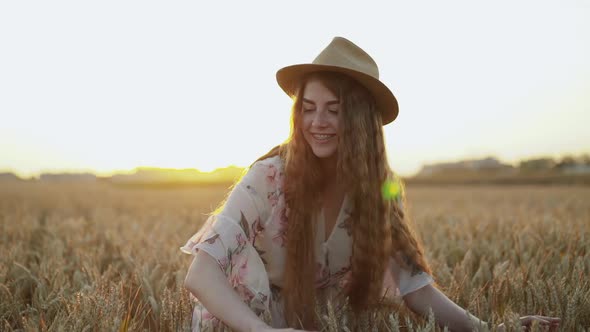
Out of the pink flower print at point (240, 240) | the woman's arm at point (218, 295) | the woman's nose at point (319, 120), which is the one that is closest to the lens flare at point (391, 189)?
the woman's nose at point (319, 120)

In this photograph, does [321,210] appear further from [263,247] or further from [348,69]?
[348,69]

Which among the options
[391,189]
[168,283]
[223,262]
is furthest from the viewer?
[168,283]

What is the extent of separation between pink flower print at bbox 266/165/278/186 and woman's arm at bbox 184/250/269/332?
1.31 ft

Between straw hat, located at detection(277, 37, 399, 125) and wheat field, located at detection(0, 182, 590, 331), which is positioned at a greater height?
straw hat, located at detection(277, 37, 399, 125)

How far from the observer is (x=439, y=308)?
2.01m

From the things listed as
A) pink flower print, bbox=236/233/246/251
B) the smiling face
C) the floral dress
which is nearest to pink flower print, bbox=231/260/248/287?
the floral dress

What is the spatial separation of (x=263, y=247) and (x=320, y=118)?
559 millimetres

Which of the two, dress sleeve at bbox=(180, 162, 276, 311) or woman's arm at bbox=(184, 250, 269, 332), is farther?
dress sleeve at bbox=(180, 162, 276, 311)

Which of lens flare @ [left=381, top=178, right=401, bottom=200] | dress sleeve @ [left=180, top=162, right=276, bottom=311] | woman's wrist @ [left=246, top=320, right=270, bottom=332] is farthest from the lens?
lens flare @ [left=381, top=178, right=401, bottom=200]

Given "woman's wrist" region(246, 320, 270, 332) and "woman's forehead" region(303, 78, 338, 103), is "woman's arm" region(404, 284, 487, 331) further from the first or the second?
"woman's forehead" region(303, 78, 338, 103)

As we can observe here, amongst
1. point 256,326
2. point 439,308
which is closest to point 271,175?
point 256,326

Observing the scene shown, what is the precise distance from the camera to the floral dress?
1.75 meters

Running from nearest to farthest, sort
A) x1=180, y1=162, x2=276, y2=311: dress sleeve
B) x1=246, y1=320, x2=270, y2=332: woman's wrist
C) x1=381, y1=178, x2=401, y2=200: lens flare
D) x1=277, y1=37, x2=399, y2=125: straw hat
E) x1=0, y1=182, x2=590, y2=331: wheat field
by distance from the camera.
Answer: x1=246, y1=320, x2=270, y2=332: woman's wrist → x1=0, y1=182, x2=590, y2=331: wheat field → x1=180, y1=162, x2=276, y2=311: dress sleeve → x1=277, y1=37, x2=399, y2=125: straw hat → x1=381, y1=178, x2=401, y2=200: lens flare

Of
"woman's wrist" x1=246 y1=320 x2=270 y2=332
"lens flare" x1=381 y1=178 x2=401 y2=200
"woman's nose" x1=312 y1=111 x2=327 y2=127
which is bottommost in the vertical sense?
"woman's wrist" x1=246 y1=320 x2=270 y2=332
